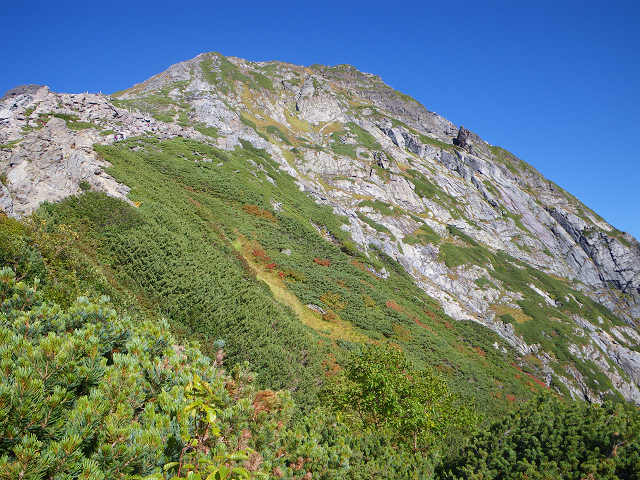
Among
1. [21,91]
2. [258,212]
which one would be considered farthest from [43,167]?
[21,91]

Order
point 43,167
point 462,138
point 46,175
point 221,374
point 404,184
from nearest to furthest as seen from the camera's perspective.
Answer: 1. point 221,374
2. point 46,175
3. point 43,167
4. point 404,184
5. point 462,138

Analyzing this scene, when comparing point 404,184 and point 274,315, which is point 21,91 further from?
point 404,184

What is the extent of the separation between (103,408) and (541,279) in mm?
76206

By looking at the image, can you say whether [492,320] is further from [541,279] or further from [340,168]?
[340,168]

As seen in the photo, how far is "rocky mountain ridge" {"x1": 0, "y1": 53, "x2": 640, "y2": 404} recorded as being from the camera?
35.3 metres

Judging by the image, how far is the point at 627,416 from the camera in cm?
572

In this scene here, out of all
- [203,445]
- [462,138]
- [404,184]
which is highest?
[462,138]

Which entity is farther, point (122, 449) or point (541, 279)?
point (541, 279)

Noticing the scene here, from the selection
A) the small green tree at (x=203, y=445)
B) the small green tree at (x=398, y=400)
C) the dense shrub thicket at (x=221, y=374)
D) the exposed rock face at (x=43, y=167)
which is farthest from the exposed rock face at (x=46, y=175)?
the small green tree at (x=398, y=400)

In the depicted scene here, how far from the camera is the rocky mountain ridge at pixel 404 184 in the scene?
3534 centimetres

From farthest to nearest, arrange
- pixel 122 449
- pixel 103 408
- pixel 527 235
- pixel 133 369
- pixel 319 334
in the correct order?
pixel 527 235, pixel 319 334, pixel 133 369, pixel 103 408, pixel 122 449

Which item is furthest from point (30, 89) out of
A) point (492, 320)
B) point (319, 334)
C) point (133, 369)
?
point (492, 320)

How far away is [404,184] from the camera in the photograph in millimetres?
68438

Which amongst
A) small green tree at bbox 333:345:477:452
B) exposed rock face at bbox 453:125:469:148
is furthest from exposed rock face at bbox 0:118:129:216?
exposed rock face at bbox 453:125:469:148
